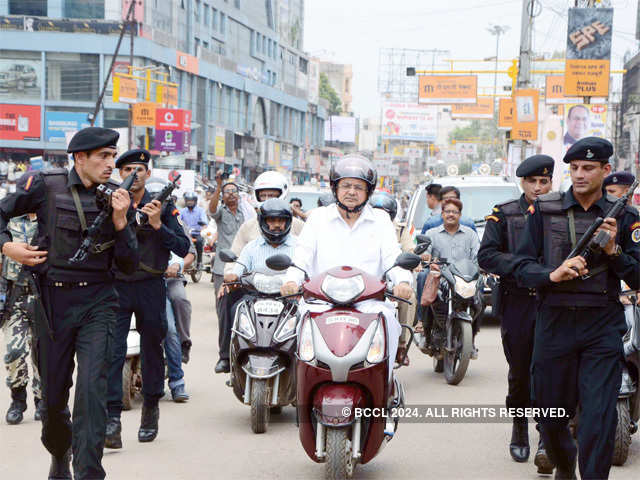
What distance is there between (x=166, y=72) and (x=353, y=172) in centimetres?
5676

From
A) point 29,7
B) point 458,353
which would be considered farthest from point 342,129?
point 458,353

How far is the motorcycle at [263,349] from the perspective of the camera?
784 centimetres

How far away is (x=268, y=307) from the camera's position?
8.04m

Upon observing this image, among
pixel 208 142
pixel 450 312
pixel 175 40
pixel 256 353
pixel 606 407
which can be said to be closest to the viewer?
pixel 606 407

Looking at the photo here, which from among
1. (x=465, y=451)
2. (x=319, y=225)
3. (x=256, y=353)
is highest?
(x=319, y=225)

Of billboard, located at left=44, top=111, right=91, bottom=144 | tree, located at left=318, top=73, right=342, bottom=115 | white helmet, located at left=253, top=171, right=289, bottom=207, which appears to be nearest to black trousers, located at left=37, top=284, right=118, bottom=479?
white helmet, located at left=253, top=171, right=289, bottom=207

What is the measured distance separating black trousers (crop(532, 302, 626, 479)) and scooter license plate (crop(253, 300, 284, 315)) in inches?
112

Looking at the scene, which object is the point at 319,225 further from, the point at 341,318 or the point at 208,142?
the point at 208,142

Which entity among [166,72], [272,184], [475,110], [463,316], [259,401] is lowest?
[259,401]

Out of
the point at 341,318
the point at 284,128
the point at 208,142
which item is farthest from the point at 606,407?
the point at 284,128

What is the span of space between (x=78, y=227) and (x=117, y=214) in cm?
27

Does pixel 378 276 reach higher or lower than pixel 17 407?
higher

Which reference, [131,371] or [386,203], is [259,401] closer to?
[131,371]

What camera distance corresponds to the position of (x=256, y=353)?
7980 millimetres
